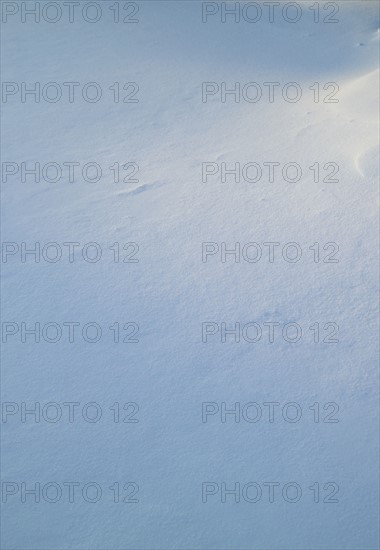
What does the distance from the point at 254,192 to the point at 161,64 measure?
33.2 inches

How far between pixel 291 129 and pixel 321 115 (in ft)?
0.42

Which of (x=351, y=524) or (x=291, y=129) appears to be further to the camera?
(x=291, y=129)

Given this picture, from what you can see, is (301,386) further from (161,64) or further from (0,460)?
(161,64)

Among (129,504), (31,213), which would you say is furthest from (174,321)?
(31,213)

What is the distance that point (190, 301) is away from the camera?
5.33 ft

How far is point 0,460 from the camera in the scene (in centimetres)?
132

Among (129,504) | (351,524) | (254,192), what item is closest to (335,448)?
(351,524)

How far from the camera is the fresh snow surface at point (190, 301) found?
1.26 metres

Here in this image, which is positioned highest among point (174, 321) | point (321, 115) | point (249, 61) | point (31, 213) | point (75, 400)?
point (249, 61)

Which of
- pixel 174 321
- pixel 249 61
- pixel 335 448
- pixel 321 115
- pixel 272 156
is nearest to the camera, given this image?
pixel 335 448

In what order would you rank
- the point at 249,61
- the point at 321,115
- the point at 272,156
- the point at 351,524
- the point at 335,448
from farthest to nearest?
the point at 249,61, the point at 321,115, the point at 272,156, the point at 335,448, the point at 351,524

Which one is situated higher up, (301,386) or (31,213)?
(31,213)

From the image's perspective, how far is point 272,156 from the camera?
6.61 ft

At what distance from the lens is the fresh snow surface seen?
1.26 m
